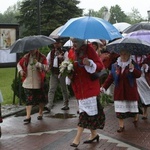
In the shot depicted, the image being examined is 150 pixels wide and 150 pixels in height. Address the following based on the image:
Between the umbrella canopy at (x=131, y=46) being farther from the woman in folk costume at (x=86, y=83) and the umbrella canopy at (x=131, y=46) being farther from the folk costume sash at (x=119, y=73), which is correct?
the woman in folk costume at (x=86, y=83)

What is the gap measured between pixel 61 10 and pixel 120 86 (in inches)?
876

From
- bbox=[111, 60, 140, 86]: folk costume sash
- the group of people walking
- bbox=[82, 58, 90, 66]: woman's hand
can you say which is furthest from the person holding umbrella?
bbox=[82, 58, 90, 66]: woman's hand

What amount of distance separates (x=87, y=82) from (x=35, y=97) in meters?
2.40

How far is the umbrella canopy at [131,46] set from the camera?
243 inches

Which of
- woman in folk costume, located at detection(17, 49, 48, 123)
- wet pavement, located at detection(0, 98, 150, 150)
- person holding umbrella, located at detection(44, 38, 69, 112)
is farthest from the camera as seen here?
person holding umbrella, located at detection(44, 38, 69, 112)

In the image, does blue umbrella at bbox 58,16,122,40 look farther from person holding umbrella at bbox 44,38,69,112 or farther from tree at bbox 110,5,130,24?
tree at bbox 110,5,130,24

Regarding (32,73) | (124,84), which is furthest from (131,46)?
(32,73)

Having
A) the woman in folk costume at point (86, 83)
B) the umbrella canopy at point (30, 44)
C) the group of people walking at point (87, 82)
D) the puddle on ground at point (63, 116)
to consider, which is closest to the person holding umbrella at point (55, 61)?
the group of people walking at point (87, 82)

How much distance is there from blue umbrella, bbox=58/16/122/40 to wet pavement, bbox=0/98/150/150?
5.65 feet

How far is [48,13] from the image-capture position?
1105 inches

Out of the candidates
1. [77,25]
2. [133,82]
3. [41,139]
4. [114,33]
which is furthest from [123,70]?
[41,139]

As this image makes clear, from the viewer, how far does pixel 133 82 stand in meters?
6.45

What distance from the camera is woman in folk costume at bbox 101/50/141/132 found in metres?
6.36

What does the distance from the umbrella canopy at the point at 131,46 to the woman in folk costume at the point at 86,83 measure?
86cm
